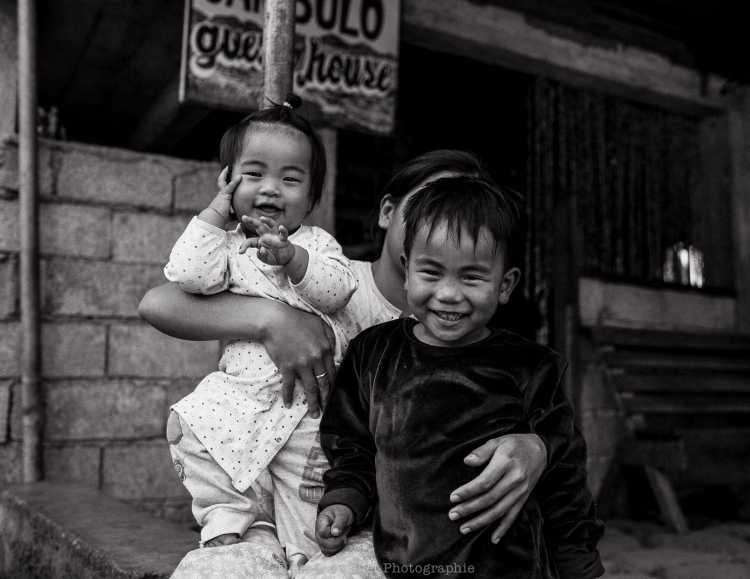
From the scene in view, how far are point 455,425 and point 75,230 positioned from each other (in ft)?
8.51

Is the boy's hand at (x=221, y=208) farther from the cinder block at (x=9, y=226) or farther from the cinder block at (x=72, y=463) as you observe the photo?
the cinder block at (x=72, y=463)

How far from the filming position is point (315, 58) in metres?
3.94

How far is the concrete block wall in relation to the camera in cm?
329

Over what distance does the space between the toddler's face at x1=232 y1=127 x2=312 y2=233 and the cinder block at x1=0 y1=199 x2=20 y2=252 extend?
2.08m

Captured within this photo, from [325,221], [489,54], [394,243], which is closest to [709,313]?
[489,54]

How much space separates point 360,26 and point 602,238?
2727mm

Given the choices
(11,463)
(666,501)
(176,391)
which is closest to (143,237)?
(176,391)

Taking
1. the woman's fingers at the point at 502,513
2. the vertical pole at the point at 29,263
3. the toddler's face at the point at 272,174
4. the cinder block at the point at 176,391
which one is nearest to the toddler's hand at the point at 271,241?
the toddler's face at the point at 272,174

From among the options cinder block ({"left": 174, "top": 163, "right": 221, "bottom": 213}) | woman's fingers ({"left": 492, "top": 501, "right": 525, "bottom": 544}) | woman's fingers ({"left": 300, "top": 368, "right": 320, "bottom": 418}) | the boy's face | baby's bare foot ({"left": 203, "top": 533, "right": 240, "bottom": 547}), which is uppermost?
cinder block ({"left": 174, "top": 163, "right": 221, "bottom": 213})

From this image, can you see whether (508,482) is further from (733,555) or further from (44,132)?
(44,132)

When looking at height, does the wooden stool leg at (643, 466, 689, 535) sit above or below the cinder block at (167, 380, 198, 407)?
below

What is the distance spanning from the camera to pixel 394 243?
184cm

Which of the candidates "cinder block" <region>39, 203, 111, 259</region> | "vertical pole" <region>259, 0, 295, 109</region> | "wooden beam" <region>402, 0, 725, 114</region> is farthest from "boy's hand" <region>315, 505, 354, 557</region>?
"wooden beam" <region>402, 0, 725, 114</region>

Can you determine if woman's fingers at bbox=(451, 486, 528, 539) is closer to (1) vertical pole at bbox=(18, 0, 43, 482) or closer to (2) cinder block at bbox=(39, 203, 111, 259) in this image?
(1) vertical pole at bbox=(18, 0, 43, 482)
